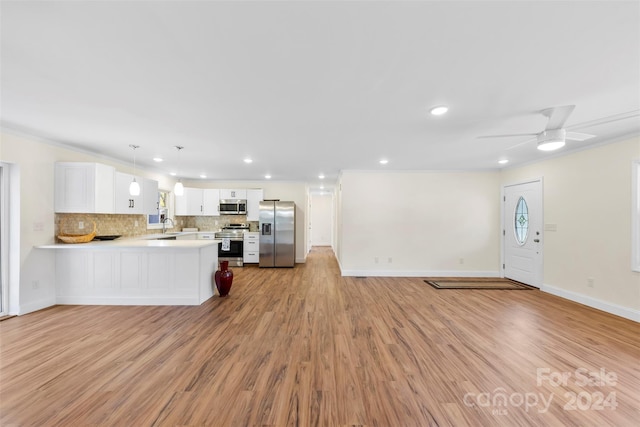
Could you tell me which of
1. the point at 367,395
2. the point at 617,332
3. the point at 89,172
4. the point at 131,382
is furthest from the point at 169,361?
the point at 617,332

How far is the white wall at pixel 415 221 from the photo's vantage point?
5.96 meters

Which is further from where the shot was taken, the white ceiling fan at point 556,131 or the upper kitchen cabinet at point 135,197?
the upper kitchen cabinet at point 135,197

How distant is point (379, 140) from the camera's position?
12.3 ft

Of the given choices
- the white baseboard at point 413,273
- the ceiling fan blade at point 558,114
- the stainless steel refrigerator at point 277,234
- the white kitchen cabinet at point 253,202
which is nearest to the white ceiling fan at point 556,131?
the ceiling fan blade at point 558,114

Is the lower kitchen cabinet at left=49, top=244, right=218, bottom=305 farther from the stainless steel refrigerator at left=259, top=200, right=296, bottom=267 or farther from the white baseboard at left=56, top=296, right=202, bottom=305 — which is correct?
the stainless steel refrigerator at left=259, top=200, right=296, bottom=267

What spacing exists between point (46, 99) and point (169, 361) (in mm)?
2728

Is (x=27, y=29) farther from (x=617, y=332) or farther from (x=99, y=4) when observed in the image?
(x=617, y=332)

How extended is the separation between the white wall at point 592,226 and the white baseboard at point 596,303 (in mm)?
11

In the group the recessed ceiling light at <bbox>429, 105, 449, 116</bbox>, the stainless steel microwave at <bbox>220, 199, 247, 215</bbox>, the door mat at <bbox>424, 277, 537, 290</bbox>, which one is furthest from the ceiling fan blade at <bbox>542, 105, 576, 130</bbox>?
the stainless steel microwave at <bbox>220, 199, 247, 215</bbox>

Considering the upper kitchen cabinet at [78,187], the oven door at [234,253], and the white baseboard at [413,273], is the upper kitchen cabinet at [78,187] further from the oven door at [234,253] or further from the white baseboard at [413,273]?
the white baseboard at [413,273]

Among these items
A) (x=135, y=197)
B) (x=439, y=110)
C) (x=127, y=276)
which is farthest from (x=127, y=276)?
(x=439, y=110)

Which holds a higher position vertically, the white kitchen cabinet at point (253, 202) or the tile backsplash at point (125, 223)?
the white kitchen cabinet at point (253, 202)

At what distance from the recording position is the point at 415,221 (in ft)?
19.8

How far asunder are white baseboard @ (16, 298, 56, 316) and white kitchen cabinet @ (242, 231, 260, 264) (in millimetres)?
3867
